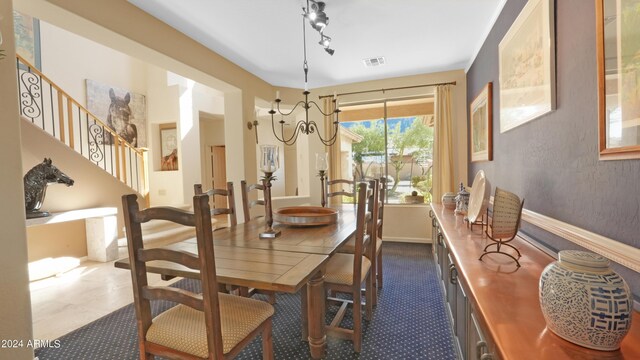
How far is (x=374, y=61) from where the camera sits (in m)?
3.86

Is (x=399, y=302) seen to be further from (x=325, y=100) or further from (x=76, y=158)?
(x=76, y=158)

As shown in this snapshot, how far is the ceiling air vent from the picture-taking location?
377 centimetres

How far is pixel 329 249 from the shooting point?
156cm

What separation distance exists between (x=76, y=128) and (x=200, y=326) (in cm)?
589

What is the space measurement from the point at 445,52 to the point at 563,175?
268cm

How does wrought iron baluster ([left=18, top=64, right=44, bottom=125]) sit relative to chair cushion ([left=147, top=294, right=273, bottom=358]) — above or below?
above

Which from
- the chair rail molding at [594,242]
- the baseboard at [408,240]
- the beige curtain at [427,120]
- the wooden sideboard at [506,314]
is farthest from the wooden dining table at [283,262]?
the beige curtain at [427,120]

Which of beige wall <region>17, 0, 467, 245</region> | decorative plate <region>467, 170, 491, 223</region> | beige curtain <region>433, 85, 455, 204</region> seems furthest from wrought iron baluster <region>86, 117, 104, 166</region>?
decorative plate <region>467, 170, 491, 223</region>

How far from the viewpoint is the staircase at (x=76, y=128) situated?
14.4 feet

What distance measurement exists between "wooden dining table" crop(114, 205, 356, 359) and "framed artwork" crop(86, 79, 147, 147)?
5665mm

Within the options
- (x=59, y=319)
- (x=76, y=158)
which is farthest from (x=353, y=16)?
(x=76, y=158)

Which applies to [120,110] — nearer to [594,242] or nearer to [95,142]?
[95,142]

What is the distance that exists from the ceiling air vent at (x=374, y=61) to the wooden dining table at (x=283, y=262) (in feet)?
8.28

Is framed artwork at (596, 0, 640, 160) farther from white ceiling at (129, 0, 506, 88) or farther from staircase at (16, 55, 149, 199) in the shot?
staircase at (16, 55, 149, 199)
